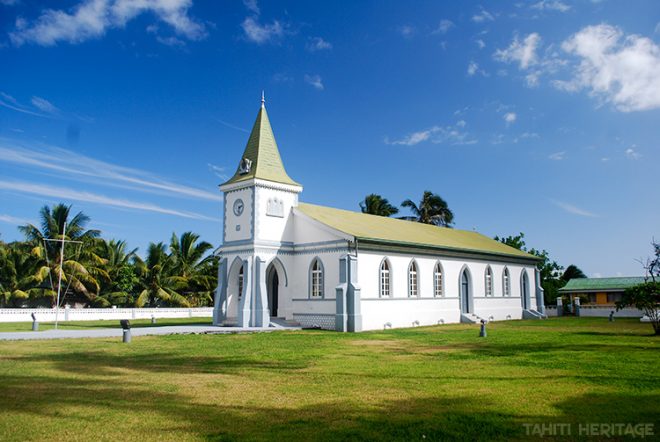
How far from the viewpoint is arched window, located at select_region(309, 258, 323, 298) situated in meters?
27.9

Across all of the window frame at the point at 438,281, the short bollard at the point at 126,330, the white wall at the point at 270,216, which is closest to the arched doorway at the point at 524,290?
the window frame at the point at 438,281

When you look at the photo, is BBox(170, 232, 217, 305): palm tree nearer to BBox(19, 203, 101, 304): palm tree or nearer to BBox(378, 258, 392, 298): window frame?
BBox(19, 203, 101, 304): palm tree

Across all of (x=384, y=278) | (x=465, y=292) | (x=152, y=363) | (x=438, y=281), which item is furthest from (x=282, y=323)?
(x=152, y=363)

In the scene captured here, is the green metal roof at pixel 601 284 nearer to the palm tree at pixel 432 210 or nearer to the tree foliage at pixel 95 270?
the palm tree at pixel 432 210

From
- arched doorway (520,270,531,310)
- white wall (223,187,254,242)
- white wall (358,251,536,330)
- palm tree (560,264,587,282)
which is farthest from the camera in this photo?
palm tree (560,264,587,282)

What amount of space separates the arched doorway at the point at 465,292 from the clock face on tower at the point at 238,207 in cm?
1474

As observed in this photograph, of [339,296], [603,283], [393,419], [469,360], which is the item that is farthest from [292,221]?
[603,283]

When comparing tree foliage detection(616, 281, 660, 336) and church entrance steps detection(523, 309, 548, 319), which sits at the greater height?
tree foliage detection(616, 281, 660, 336)

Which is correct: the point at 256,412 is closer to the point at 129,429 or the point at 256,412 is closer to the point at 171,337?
the point at 129,429

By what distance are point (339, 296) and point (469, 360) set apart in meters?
12.3

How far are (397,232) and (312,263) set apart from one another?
6345mm

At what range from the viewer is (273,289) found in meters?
31.1

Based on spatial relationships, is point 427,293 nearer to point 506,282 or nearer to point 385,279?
point 385,279

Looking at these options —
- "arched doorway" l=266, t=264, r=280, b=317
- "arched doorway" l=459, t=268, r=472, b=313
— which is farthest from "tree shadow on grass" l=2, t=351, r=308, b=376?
"arched doorway" l=459, t=268, r=472, b=313
